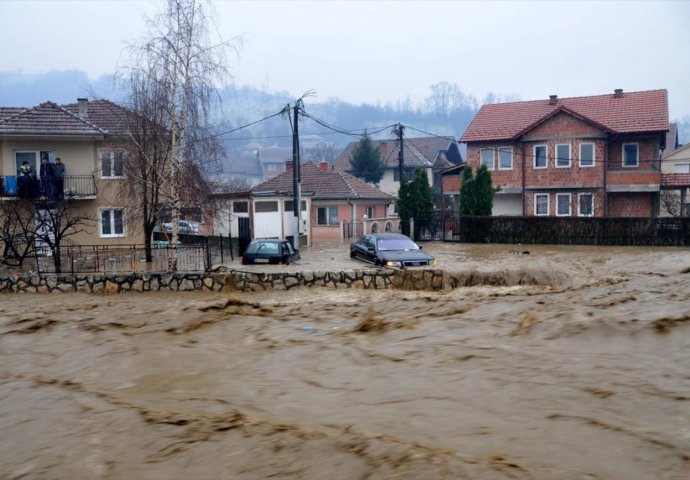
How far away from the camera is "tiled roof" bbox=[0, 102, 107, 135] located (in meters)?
27.6

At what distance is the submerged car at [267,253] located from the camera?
23.8 m

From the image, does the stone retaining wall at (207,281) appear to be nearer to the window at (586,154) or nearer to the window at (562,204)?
the window at (562,204)

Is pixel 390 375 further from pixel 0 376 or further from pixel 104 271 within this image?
pixel 104 271

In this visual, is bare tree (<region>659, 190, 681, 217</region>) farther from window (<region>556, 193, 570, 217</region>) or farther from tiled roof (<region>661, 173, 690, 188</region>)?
window (<region>556, 193, 570, 217</region>)

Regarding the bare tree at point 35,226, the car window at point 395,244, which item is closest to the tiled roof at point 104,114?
the bare tree at point 35,226

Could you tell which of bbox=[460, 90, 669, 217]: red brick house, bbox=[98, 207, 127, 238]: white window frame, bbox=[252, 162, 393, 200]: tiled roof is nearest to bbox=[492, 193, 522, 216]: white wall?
bbox=[460, 90, 669, 217]: red brick house

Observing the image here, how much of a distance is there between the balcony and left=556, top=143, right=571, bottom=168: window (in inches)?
992

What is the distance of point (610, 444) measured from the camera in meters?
6.05

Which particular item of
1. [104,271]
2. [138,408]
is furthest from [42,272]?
[138,408]

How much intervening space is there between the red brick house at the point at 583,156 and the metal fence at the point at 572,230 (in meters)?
5.98

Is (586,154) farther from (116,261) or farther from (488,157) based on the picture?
(116,261)

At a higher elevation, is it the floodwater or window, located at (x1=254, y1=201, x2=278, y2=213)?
window, located at (x1=254, y1=201, x2=278, y2=213)

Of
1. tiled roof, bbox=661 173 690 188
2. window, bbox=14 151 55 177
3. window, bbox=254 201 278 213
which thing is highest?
window, bbox=14 151 55 177

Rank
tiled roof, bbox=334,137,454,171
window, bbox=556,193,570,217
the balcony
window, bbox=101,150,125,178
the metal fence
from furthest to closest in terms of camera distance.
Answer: tiled roof, bbox=334,137,454,171, window, bbox=556,193,570,217, the metal fence, window, bbox=101,150,125,178, the balcony
